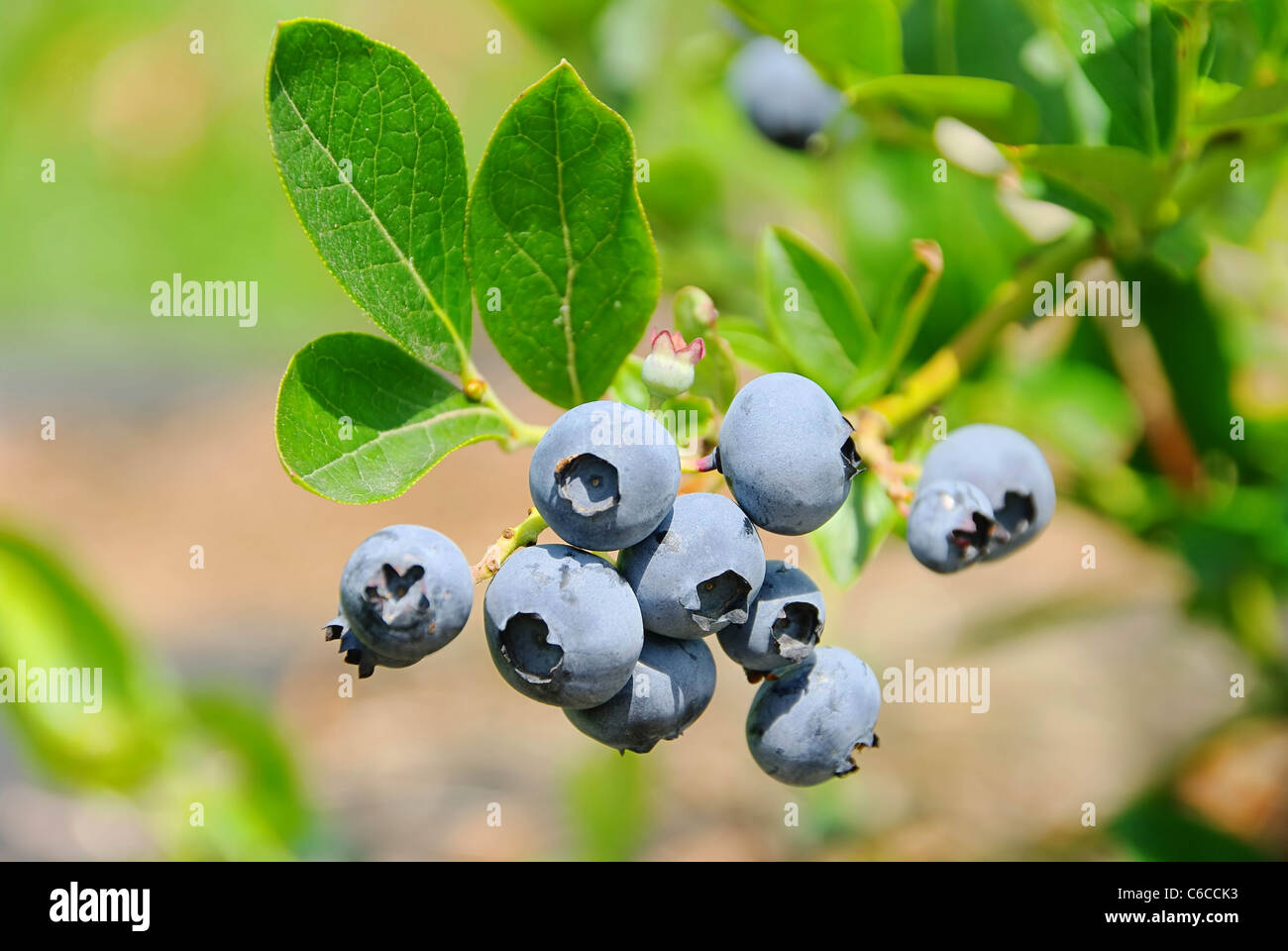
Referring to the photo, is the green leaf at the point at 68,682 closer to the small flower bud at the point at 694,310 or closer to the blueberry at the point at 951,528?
the small flower bud at the point at 694,310

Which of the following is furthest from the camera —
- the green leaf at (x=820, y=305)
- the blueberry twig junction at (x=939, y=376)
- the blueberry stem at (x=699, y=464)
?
the green leaf at (x=820, y=305)

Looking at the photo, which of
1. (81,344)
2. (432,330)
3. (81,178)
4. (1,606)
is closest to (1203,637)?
(432,330)

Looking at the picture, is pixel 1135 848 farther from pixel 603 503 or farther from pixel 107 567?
pixel 107 567

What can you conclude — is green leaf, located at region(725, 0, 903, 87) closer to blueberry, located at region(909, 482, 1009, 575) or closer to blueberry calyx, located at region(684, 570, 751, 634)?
blueberry, located at region(909, 482, 1009, 575)

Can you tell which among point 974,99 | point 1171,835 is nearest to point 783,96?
point 974,99

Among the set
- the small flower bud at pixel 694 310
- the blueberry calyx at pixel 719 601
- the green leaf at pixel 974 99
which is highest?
the green leaf at pixel 974 99

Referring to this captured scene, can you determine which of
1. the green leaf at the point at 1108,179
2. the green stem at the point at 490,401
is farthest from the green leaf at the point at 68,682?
the green leaf at the point at 1108,179

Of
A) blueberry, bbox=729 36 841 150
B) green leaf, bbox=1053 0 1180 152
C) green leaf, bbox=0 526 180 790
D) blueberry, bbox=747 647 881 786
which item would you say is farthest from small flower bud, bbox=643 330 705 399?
green leaf, bbox=0 526 180 790
